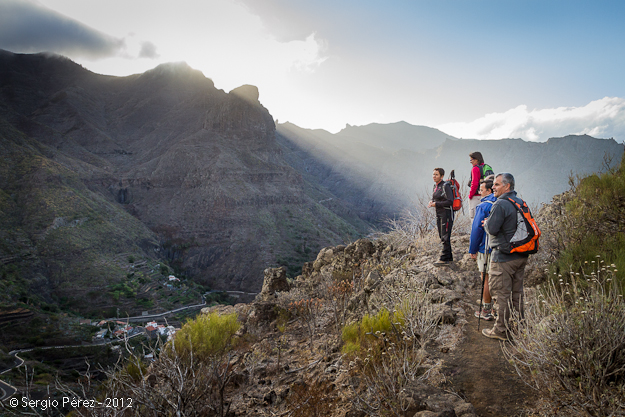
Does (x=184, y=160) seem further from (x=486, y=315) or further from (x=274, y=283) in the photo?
(x=486, y=315)

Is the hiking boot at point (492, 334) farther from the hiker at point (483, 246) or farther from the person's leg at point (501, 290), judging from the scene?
the hiker at point (483, 246)

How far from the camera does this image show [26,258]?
1492 inches

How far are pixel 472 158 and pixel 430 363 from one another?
12.1ft

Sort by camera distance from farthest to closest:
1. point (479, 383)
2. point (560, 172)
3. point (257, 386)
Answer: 1. point (560, 172)
2. point (257, 386)
3. point (479, 383)

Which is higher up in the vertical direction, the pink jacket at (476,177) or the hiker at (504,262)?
the pink jacket at (476,177)

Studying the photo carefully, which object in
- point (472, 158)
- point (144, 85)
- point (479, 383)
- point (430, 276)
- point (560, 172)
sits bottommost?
point (479, 383)

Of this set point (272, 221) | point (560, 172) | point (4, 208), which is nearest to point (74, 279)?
point (4, 208)

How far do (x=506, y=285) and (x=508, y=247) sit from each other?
42 centimetres

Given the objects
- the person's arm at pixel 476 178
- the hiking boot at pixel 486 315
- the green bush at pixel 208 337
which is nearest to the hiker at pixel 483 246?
the hiking boot at pixel 486 315

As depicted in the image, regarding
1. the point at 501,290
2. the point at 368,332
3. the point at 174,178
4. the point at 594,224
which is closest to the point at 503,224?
the point at 501,290

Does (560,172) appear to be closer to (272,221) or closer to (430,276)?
(272,221)

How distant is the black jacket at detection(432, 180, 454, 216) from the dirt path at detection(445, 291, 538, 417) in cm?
235

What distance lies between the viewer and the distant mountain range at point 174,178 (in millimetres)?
41406

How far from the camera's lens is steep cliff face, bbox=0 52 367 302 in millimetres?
60188
